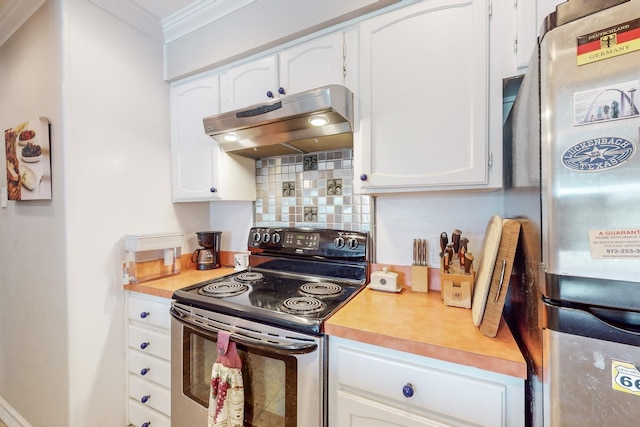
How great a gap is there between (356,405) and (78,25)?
2163 mm

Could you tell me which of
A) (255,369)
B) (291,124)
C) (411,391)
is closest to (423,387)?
(411,391)

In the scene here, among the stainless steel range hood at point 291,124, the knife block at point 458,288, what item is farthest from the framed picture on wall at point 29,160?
the knife block at point 458,288

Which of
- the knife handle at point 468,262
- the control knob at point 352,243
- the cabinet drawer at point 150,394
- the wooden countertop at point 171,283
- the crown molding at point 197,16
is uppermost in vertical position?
the crown molding at point 197,16

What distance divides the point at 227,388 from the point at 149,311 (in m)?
0.72

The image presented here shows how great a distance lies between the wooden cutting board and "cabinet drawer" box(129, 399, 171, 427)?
5.20ft

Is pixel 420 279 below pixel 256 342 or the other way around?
the other way around

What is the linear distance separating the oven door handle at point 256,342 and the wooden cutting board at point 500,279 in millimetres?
558

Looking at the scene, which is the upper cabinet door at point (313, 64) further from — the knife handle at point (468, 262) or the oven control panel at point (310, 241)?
the knife handle at point (468, 262)

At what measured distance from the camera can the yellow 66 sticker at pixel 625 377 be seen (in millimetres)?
493

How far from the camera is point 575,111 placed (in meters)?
0.53

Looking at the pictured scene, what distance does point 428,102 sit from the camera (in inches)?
42.5

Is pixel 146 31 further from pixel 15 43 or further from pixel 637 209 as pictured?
pixel 637 209

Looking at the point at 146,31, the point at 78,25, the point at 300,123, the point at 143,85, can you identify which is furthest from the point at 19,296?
the point at 300,123

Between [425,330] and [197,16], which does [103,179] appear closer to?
[197,16]
